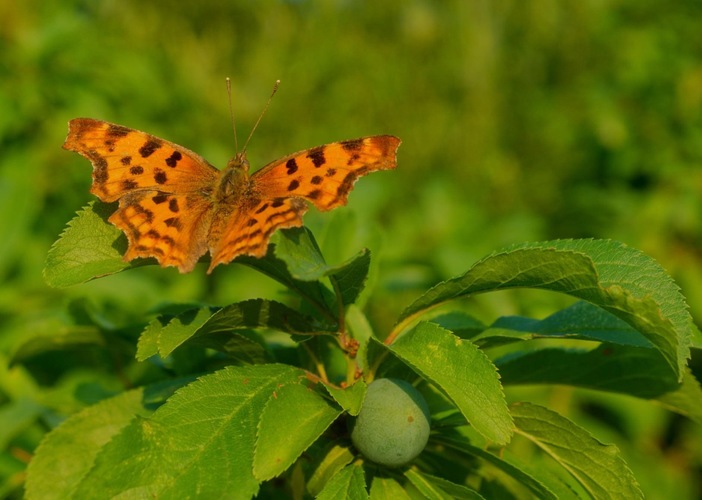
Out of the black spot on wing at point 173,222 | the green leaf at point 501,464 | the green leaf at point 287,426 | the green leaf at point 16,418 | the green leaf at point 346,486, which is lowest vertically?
the green leaf at point 16,418

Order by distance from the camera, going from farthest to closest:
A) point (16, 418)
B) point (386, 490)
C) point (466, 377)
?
1. point (16, 418)
2. point (386, 490)
3. point (466, 377)

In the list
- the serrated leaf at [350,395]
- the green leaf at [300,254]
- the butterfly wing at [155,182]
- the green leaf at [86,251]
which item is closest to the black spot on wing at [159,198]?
the butterfly wing at [155,182]

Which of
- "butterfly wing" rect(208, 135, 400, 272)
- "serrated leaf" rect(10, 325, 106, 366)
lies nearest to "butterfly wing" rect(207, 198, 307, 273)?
"butterfly wing" rect(208, 135, 400, 272)

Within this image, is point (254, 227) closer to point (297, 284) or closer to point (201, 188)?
point (297, 284)

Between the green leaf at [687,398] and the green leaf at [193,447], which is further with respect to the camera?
the green leaf at [687,398]

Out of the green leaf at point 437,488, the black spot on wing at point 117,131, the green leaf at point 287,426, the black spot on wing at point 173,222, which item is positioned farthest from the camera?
the black spot on wing at point 117,131

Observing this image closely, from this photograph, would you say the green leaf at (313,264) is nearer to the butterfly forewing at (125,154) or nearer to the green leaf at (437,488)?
the green leaf at (437,488)

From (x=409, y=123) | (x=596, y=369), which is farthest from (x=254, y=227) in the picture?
(x=409, y=123)
